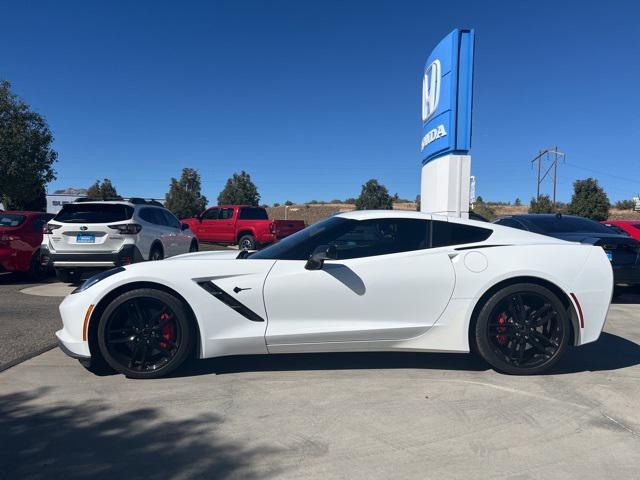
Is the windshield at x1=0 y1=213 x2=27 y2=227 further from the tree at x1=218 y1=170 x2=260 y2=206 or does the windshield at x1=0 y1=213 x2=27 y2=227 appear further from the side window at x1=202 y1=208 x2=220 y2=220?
the tree at x1=218 y1=170 x2=260 y2=206

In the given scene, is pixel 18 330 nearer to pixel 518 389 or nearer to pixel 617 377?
pixel 518 389

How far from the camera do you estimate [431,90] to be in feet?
24.9

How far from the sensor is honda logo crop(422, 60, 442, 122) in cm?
723

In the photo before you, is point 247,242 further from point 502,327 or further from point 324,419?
point 324,419

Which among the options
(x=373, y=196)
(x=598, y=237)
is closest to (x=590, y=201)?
(x=373, y=196)

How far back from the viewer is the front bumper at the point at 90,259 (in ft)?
24.1

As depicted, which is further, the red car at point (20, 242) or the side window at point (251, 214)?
the side window at point (251, 214)

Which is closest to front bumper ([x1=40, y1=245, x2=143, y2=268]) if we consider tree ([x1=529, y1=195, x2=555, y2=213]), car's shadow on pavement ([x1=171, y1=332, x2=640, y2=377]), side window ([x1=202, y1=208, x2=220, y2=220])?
car's shadow on pavement ([x1=171, y1=332, x2=640, y2=377])

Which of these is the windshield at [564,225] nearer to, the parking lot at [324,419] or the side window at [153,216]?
the parking lot at [324,419]

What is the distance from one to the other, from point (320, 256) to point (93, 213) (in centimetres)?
554

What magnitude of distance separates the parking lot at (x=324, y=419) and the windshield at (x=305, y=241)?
38.8 inches

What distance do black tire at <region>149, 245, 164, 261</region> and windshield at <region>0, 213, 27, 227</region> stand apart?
8.53 feet

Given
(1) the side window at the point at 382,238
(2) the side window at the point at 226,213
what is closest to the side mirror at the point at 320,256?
(1) the side window at the point at 382,238

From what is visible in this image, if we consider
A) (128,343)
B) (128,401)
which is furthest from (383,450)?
(128,343)
